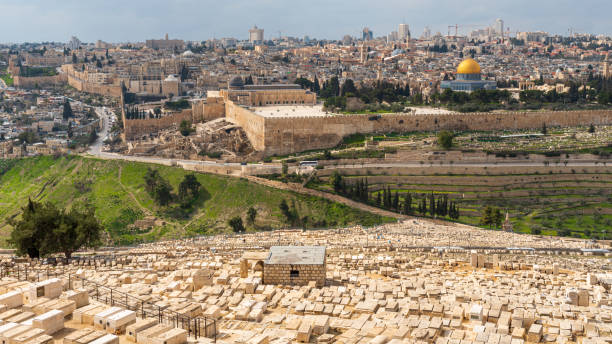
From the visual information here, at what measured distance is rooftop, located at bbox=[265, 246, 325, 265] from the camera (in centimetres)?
1576

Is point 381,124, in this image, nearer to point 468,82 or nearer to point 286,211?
point 286,211

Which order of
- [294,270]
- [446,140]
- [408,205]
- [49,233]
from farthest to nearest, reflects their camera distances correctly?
1. [446,140]
2. [408,205]
3. [49,233]
4. [294,270]

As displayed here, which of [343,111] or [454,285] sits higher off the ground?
[343,111]

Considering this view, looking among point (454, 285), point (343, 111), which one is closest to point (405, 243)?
point (454, 285)

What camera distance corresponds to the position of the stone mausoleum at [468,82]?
54.8 m

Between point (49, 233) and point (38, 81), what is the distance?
59657 millimetres

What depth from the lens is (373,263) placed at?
18.5 m

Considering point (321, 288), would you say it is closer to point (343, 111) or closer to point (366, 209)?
point (366, 209)

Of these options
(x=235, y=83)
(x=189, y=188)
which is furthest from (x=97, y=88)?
(x=189, y=188)

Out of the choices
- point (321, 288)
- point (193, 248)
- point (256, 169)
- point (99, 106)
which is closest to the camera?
point (321, 288)

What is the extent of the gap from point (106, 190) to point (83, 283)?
2185 cm

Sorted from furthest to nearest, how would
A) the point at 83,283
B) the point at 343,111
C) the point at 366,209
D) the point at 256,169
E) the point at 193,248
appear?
the point at 343,111 → the point at 256,169 → the point at 366,209 → the point at 193,248 → the point at 83,283

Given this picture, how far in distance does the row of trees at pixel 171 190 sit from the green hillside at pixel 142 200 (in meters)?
0.34

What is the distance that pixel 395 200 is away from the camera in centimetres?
3109
